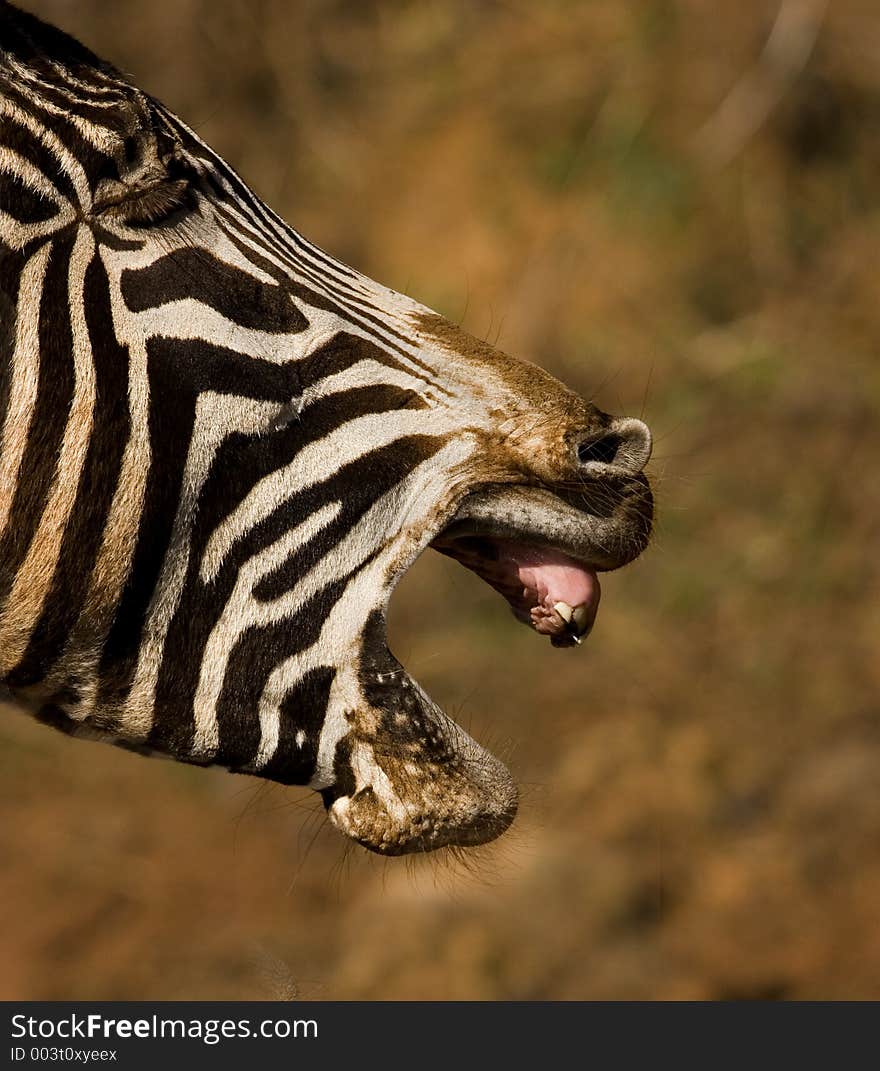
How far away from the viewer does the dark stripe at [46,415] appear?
9.19ft

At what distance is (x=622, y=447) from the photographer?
131 inches

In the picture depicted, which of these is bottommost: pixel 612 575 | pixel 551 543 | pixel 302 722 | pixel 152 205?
pixel 302 722

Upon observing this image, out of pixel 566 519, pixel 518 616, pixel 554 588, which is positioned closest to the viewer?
pixel 566 519

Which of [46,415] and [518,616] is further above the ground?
[46,415]

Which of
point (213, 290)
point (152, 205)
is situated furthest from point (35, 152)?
point (213, 290)

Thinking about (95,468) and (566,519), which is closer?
(95,468)

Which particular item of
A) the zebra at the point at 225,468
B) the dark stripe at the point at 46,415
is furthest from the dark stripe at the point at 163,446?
the dark stripe at the point at 46,415

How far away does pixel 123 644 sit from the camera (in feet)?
9.66

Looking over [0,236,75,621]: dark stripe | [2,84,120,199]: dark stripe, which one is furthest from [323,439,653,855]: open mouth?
[2,84,120,199]: dark stripe

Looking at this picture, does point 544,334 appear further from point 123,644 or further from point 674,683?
point 123,644

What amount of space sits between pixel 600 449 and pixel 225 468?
91 centimetres

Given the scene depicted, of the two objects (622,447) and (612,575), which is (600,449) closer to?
(622,447)

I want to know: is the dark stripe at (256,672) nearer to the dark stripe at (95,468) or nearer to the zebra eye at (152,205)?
the dark stripe at (95,468)

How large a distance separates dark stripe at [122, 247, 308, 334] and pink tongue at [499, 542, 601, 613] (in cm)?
77
